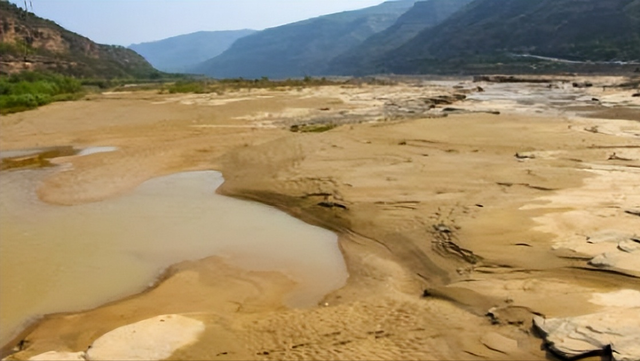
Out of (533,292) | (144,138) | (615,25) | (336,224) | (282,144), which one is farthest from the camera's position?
(615,25)

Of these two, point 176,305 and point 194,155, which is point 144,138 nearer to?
point 194,155

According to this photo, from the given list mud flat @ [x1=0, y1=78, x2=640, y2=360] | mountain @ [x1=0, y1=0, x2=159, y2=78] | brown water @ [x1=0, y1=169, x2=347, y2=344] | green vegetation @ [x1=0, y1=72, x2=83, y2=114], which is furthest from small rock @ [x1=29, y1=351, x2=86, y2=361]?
mountain @ [x1=0, y1=0, x2=159, y2=78]

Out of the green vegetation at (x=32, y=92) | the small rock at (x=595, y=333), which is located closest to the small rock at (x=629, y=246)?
the small rock at (x=595, y=333)

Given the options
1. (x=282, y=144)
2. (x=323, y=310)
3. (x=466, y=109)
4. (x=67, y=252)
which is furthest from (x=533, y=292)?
(x=466, y=109)

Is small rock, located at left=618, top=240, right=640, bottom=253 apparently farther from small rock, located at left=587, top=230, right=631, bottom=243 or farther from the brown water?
the brown water

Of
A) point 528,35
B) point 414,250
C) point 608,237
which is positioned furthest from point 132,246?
point 528,35

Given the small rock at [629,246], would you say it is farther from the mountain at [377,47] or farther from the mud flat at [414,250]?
the mountain at [377,47]
